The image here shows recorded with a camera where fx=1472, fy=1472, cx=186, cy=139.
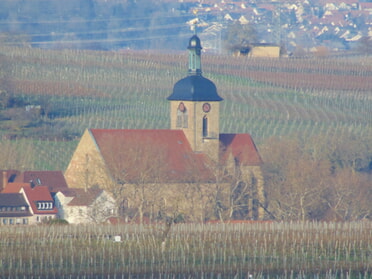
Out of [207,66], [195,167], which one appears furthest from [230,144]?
[207,66]

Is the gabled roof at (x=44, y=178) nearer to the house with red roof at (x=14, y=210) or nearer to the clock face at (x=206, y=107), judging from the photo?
the house with red roof at (x=14, y=210)

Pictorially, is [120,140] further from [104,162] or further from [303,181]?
[303,181]

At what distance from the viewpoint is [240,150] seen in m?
95.9

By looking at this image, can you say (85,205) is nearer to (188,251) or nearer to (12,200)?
(12,200)

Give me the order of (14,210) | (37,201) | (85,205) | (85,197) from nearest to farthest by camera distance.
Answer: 1. (85,205)
2. (85,197)
3. (14,210)
4. (37,201)

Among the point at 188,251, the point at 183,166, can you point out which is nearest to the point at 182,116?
the point at 183,166

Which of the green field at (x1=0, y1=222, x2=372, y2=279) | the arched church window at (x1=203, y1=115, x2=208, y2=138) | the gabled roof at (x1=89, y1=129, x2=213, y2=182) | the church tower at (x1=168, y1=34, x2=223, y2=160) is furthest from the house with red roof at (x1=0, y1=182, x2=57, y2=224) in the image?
the green field at (x1=0, y1=222, x2=372, y2=279)

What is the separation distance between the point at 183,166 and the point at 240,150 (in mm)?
4987

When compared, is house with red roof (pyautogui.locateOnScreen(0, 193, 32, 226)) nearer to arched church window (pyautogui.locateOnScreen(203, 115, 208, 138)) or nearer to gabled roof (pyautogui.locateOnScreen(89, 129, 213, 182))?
gabled roof (pyautogui.locateOnScreen(89, 129, 213, 182))

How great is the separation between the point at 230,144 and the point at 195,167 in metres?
4.58

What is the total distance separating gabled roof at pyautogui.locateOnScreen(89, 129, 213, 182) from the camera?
90000 millimetres

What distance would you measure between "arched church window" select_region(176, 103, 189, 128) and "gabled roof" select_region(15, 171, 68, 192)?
27.9ft

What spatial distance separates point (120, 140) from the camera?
92.4 metres

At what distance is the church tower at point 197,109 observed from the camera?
308 feet
